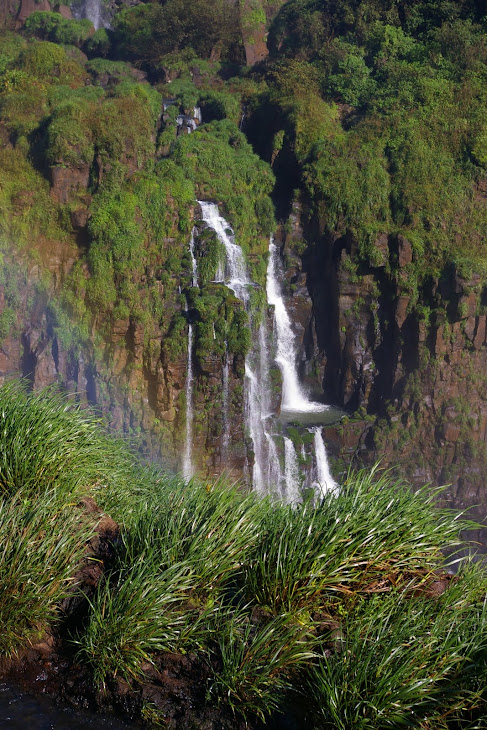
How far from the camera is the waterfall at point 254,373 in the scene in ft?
59.3

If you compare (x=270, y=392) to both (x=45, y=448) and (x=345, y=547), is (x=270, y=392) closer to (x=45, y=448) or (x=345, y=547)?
(x=45, y=448)

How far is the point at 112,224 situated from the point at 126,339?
11.4 feet

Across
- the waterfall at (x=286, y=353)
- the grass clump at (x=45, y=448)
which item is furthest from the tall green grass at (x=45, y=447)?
the waterfall at (x=286, y=353)

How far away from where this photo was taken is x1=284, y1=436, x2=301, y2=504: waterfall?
59.4 ft

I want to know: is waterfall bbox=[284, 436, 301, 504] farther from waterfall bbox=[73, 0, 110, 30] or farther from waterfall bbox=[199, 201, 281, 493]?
waterfall bbox=[73, 0, 110, 30]

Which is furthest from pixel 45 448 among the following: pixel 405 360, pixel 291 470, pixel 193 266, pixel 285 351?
pixel 405 360

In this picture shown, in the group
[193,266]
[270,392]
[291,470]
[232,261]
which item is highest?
[232,261]

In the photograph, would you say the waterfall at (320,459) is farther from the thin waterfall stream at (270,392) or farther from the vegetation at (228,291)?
the vegetation at (228,291)

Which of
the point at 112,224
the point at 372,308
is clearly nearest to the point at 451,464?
the point at 372,308

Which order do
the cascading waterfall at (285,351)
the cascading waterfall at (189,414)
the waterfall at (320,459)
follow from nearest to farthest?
the cascading waterfall at (189,414), the waterfall at (320,459), the cascading waterfall at (285,351)

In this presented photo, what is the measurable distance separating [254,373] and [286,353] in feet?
7.28

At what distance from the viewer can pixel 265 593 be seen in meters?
4.39

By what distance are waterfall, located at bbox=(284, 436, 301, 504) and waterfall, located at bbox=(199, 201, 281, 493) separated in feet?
0.92

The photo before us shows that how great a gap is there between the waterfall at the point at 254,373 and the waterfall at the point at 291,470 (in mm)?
280
